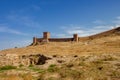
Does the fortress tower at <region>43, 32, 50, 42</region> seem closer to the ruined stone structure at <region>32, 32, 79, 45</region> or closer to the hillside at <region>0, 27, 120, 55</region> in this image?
the ruined stone structure at <region>32, 32, 79, 45</region>

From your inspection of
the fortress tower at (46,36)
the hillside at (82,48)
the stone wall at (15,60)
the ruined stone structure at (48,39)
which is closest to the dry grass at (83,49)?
the hillside at (82,48)

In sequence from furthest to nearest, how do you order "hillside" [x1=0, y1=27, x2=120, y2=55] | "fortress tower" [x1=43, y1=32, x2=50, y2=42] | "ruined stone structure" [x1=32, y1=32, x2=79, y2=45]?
"fortress tower" [x1=43, y1=32, x2=50, y2=42]
"ruined stone structure" [x1=32, y1=32, x2=79, y2=45]
"hillside" [x1=0, y1=27, x2=120, y2=55]

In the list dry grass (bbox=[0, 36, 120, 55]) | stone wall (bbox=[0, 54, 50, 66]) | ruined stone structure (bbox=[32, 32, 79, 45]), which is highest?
ruined stone structure (bbox=[32, 32, 79, 45])

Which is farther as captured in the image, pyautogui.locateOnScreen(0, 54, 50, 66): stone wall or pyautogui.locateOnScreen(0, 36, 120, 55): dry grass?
pyautogui.locateOnScreen(0, 36, 120, 55): dry grass

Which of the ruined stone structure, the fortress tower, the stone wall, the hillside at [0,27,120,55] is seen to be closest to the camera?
the stone wall

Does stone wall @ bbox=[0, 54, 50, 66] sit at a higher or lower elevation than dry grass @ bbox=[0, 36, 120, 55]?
lower

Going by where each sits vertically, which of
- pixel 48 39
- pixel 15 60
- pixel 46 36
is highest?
pixel 46 36

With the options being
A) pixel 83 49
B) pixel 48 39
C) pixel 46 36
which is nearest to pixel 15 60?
pixel 83 49

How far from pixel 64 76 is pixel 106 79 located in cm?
200

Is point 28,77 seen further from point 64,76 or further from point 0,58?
point 0,58

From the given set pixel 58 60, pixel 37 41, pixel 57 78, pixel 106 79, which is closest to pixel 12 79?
pixel 57 78

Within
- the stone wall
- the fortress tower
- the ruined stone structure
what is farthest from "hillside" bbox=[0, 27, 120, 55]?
the fortress tower

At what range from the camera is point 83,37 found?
5772cm

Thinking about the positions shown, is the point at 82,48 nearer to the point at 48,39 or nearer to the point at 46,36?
the point at 48,39
